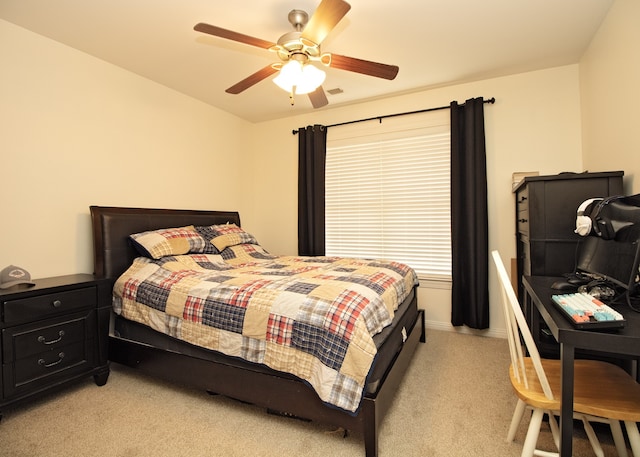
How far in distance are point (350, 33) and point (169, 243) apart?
2.27 meters

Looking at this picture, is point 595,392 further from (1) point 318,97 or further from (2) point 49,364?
(2) point 49,364

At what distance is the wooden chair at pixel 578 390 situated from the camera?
120cm

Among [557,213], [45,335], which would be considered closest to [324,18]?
[557,213]

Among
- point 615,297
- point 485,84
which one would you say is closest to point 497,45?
point 485,84

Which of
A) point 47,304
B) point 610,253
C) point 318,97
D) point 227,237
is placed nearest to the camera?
point 610,253

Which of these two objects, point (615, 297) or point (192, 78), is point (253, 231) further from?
point (615, 297)

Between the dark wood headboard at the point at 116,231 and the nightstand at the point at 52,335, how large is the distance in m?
0.21

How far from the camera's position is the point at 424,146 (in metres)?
3.61

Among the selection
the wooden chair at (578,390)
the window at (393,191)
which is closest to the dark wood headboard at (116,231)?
the window at (393,191)

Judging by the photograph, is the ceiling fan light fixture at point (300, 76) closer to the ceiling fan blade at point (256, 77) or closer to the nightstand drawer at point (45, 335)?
the ceiling fan blade at point (256, 77)

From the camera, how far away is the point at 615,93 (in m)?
2.24

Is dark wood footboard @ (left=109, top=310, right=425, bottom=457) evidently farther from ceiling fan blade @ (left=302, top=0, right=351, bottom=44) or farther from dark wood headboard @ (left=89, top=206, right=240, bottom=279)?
ceiling fan blade @ (left=302, top=0, right=351, bottom=44)

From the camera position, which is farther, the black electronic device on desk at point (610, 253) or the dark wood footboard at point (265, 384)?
the dark wood footboard at point (265, 384)

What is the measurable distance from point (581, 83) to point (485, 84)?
0.80 metres
